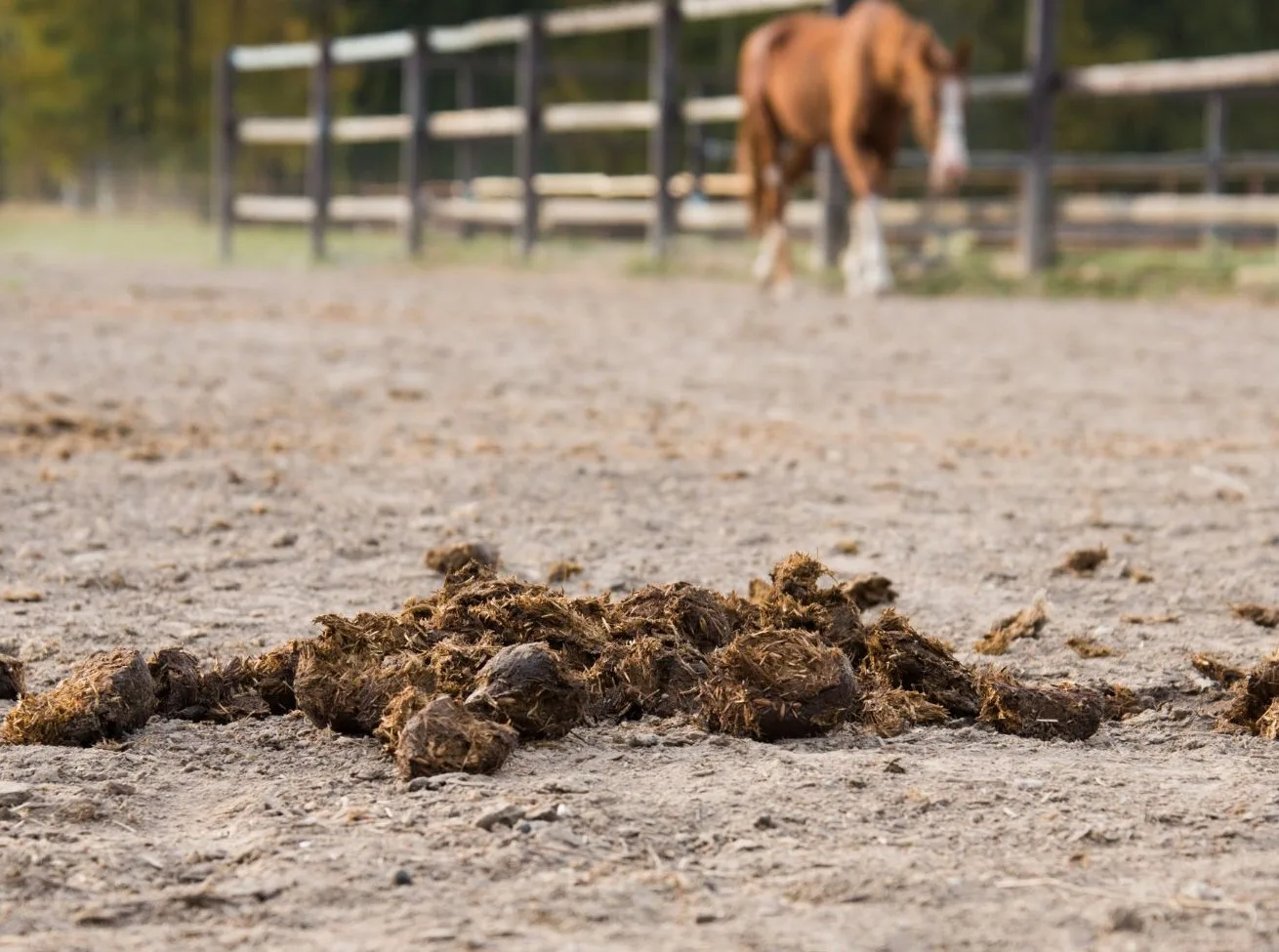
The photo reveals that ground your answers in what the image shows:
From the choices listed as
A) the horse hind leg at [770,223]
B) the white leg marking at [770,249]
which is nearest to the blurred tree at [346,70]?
the horse hind leg at [770,223]

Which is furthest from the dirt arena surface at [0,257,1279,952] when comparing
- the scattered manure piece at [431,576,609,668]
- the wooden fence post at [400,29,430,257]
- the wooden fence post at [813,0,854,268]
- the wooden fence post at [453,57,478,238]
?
the wooden fence post at [453,57,478,238]

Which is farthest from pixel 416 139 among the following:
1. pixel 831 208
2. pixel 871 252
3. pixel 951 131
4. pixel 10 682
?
pixel 10 682

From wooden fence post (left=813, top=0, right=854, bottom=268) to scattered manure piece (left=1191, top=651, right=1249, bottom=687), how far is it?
1021 centimetres

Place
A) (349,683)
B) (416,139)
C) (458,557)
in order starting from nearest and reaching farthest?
(349,683) → (458,557) → (416,139)

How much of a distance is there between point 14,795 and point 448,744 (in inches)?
21.1

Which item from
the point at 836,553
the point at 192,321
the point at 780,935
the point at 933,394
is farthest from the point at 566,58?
the point at 780,935

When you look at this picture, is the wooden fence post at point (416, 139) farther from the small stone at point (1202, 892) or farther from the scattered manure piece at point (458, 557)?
the small stone at point (1202, 892)

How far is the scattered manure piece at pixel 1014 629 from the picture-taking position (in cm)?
316

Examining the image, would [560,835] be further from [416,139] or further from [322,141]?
[322,141]

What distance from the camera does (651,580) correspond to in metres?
3.66

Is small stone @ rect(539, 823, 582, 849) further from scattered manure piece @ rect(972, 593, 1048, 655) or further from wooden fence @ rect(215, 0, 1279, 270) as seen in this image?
wooden fence @ rect(215, 0, 1279, 270)

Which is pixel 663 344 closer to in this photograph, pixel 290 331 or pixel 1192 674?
pixel 290 331

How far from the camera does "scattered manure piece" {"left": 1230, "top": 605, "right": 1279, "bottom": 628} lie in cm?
336

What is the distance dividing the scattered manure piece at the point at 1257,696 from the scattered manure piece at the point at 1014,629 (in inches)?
18.5
